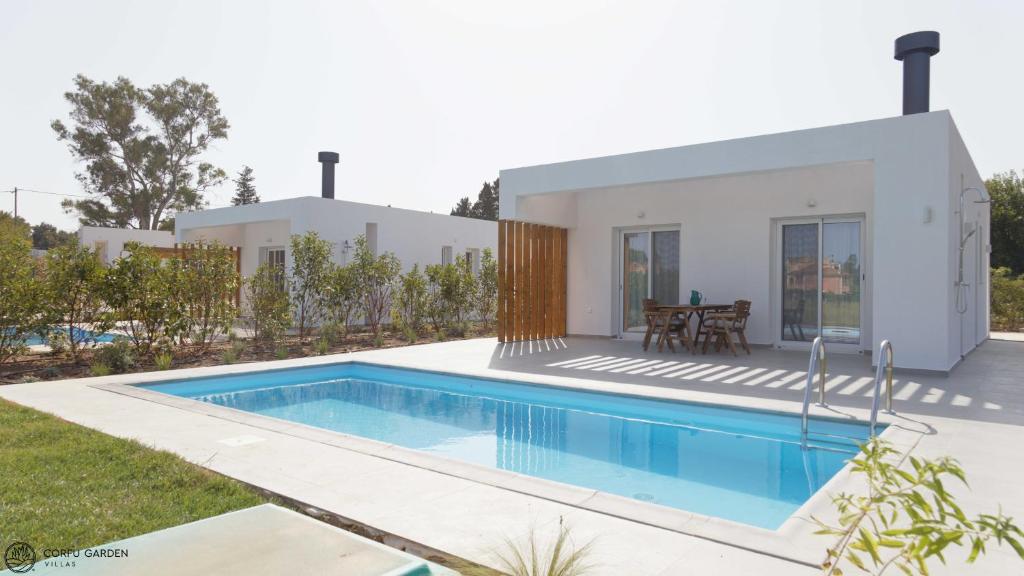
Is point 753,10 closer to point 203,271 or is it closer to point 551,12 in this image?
point 551,12

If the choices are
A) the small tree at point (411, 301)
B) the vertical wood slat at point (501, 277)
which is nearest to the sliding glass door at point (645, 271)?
the vertical wood slat at point (501, 277)

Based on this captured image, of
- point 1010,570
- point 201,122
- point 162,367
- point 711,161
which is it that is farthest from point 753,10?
point 201,122

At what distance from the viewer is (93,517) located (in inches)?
128

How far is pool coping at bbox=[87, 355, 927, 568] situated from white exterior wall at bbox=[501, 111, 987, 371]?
289cm

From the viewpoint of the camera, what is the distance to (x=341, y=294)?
13625 millimetres

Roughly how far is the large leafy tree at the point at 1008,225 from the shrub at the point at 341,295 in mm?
22143

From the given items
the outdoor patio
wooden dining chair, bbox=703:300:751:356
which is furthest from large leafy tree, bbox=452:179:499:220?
wooden dining chair, bbox=703:300:751:356

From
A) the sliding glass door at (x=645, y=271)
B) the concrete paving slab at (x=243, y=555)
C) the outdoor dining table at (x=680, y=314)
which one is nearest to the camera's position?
the concrete paving slab at (x=243, y=555)

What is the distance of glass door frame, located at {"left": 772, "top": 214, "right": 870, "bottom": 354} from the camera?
412 inches

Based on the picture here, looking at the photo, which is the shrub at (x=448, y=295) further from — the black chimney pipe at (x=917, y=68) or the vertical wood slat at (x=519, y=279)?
the black chimney pipe at (x=917, y=68)

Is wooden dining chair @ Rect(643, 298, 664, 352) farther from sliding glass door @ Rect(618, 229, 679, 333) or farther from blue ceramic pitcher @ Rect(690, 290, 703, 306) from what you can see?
sliding glass door @ Rect(618, 229, 679, 333)

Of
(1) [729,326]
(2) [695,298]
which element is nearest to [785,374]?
(1) [729,326]

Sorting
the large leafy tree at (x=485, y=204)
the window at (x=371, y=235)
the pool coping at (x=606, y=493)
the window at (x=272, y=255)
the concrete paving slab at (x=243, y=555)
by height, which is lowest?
the pool coping at (x=606, y=493)

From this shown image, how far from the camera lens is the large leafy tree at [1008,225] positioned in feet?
73.9
